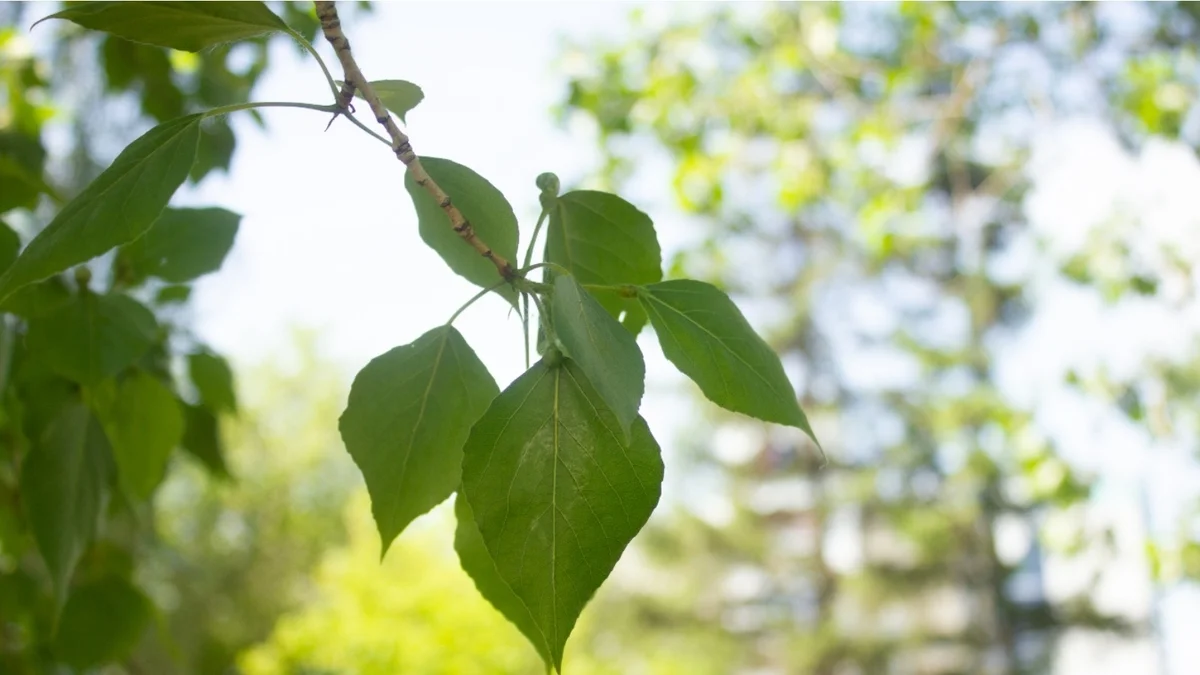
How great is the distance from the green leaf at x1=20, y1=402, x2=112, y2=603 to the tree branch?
7.8 inches

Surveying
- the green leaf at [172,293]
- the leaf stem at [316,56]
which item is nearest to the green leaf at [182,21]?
the leaf stem at [316,56]

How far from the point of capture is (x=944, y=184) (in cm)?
657

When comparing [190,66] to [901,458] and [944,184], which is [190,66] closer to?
[901,458]

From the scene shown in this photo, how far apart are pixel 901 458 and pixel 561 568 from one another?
5.99 meters

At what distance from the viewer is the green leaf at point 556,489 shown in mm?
213

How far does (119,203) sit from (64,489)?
155mm

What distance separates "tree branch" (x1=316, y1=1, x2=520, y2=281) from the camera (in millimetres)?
227

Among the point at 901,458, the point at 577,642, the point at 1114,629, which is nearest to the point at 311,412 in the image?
the point at 577,642

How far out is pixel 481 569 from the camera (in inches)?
11.6

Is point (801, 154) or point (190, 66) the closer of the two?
point (190, 66)

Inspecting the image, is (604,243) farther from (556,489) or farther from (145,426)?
(145,426)

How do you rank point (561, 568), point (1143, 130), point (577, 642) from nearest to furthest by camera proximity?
point (561, 568)
point (1143, 130)
point (577, 642)

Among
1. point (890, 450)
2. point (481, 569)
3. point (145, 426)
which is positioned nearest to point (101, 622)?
point (145, 426)

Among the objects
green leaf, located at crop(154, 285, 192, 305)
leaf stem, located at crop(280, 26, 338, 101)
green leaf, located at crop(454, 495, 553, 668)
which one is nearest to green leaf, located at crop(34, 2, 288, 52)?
leaf stem, located at crop(280, 26, 338, 101)
